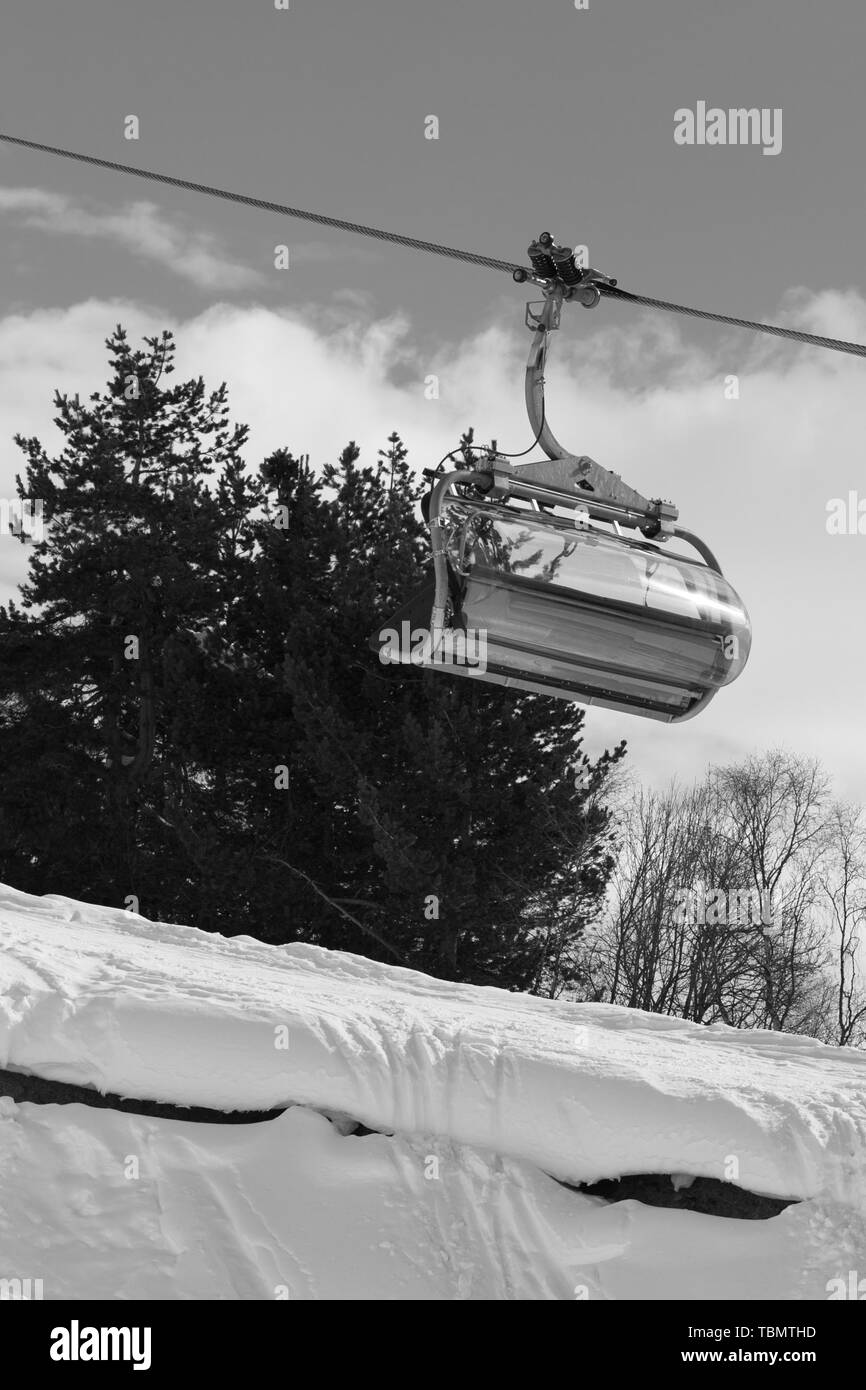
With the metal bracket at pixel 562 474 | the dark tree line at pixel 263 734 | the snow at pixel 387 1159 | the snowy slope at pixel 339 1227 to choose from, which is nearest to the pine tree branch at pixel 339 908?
the dark tree line at pixel 263 734

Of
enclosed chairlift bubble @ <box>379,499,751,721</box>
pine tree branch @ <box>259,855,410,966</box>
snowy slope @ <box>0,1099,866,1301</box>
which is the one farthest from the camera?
pine tree branch @ <box>259,855,410,966</box>

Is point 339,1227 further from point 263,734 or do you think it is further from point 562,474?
point 263,734

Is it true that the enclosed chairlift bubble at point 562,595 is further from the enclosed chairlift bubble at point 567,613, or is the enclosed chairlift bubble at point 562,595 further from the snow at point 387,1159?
the snow at point 387,1159

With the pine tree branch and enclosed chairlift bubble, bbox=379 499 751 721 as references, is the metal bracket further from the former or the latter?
the pine tree branch

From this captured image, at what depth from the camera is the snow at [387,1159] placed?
14.9 feet

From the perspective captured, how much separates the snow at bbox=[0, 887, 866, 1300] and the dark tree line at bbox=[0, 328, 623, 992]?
44.2 ft

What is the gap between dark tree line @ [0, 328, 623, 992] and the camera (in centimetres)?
1973

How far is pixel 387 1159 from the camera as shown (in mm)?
4863

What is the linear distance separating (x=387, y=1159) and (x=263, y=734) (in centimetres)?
1620

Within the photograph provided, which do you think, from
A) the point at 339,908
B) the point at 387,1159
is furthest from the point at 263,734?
the point at 387,1159

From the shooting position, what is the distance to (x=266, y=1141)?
4910mm

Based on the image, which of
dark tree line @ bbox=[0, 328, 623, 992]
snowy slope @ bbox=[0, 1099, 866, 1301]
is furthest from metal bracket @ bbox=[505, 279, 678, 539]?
dark tree line @ bbox=[0, 328, 623, 992]

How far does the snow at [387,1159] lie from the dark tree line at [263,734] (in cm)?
1346
